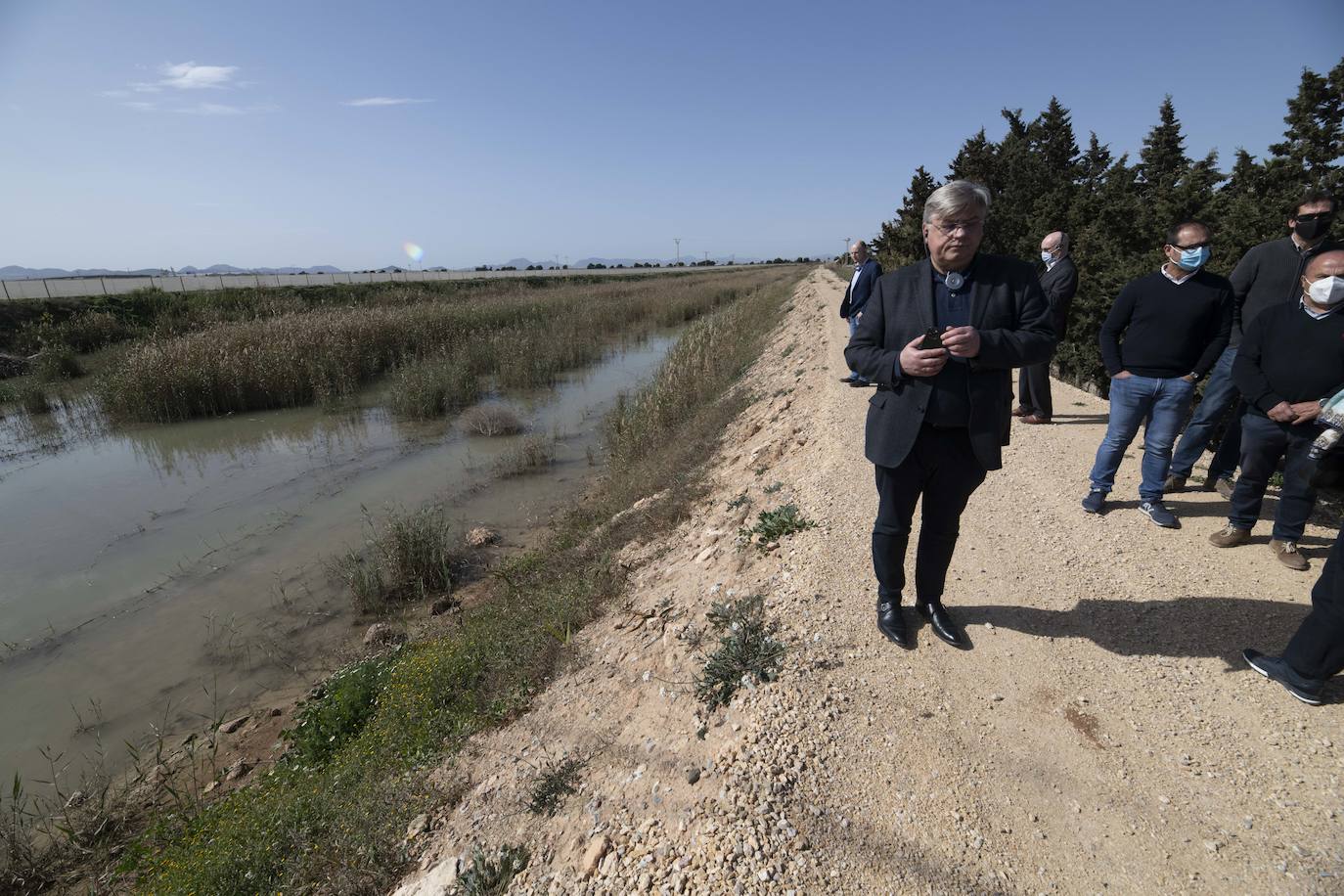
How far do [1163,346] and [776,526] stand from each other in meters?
2.83

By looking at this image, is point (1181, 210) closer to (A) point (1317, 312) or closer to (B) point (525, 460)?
(A) point (1317, 312)

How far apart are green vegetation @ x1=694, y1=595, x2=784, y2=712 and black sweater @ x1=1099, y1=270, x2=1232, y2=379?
10.4 feet

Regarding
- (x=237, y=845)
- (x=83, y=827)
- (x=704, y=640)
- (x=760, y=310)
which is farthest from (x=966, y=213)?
(x=760, y=310)

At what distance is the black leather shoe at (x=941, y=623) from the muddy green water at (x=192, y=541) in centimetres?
484

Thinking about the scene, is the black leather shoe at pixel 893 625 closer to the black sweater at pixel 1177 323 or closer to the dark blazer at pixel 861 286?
the black sweater at pixel 1177 323

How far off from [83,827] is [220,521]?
16.4 feet

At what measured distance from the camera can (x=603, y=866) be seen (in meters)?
2.23

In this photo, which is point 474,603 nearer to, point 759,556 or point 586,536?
point 586,536

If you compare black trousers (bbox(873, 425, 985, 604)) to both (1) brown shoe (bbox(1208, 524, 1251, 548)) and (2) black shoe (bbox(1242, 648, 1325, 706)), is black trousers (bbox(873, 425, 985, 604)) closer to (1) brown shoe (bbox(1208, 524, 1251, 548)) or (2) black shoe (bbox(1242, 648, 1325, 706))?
(2) black shoe (bbox(1242, 648, 1325, 706))

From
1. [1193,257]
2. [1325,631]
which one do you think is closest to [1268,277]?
[1193,257]

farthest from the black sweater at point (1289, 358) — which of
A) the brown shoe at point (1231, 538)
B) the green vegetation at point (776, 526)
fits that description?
the green vegetation at point (776, 526)

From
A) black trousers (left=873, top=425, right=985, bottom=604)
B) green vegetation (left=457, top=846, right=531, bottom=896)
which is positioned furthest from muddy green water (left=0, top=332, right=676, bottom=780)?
black trousers (left=873, top=425, right=985, bottom=604)

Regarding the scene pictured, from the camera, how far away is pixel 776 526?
4.31 metres

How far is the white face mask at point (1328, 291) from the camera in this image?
9.66 ft
